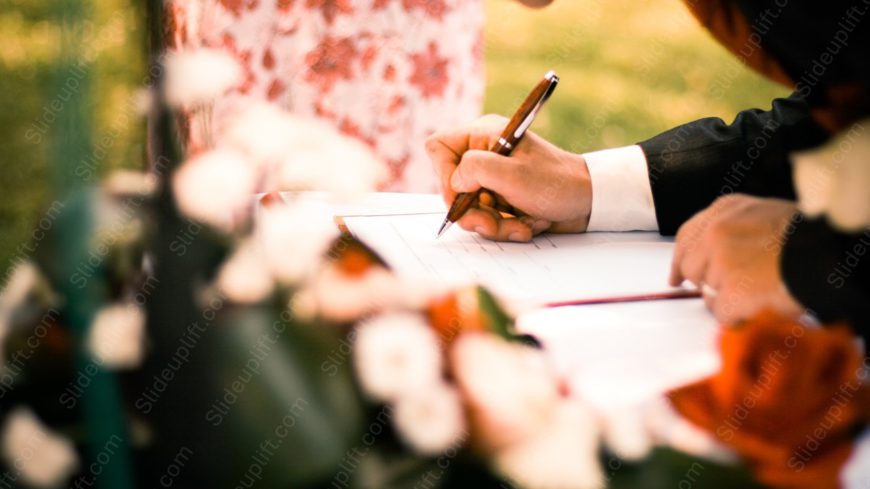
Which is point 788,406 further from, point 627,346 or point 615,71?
point 615,71

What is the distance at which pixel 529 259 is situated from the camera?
0.74 meters

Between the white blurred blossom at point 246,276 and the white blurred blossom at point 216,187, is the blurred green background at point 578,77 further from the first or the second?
the white blurred blossom at point 246,276

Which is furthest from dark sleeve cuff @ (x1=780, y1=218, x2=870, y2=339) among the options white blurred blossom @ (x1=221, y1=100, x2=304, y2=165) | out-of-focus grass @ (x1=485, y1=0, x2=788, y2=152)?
out-of-focus grass @ (x1=485, y1=0, x2=788, y2=152)

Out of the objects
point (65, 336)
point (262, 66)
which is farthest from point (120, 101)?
point (65, 336)

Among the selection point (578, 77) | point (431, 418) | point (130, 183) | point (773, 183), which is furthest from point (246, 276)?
point (578, 77)

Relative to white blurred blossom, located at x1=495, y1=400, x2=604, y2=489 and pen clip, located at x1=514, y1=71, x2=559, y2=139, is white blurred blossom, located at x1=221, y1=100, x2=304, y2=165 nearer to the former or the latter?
pen clip, located at x1=514, y1=71, x2=559, y2=139

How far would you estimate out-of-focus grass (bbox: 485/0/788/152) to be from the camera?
2.54 m

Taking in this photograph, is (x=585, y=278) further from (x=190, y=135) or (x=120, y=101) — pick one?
(x=120, y=101)

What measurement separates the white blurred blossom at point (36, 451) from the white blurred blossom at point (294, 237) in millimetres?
244

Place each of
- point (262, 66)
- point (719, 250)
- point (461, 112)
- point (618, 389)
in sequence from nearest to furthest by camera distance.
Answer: point (618, 389) → point (719, 250) → point (262, 66) → point (461, 112)

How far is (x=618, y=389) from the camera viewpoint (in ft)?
1.63

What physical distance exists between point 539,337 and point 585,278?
14cm

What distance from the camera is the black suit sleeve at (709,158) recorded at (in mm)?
783

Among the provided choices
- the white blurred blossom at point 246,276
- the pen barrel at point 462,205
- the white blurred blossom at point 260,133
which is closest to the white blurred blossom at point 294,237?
the white blurred blossom at point 246,276
